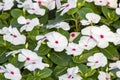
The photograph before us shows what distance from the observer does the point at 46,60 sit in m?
2.31

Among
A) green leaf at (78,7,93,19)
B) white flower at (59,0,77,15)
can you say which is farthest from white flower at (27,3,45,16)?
green leaf at (78,7,93,19)

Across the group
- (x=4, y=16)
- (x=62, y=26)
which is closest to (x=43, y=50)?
(x=62, y=26)

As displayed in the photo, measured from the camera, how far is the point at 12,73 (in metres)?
2.26

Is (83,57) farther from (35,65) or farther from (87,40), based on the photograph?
(35,65)

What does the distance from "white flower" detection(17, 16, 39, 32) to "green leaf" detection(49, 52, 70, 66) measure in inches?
7.5

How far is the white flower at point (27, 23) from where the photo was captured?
2415 millimetres

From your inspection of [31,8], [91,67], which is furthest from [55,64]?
[31,8]

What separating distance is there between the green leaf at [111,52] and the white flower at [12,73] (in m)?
0.43

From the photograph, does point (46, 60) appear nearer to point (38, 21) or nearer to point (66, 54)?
point (66, 54)

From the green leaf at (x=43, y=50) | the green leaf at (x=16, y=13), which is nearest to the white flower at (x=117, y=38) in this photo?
the green leaf at (x=43, y=50)

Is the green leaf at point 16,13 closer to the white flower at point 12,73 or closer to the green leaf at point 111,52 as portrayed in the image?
the white flower at point 12,73

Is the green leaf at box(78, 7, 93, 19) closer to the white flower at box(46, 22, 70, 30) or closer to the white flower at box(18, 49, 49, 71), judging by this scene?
the white flower at box(46, 22, 70, 30)

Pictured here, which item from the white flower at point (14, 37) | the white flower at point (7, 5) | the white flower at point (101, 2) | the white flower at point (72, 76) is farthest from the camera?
the white flower at point (7, 5)

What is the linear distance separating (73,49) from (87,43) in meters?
0.08
